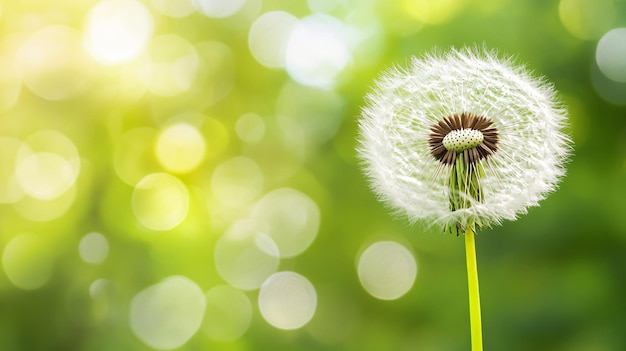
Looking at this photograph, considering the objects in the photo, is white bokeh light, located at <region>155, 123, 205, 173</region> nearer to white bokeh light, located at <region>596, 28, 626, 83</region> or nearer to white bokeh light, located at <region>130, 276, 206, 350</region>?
white bokeh light, located at <region>130, 276, 206, 350</region>

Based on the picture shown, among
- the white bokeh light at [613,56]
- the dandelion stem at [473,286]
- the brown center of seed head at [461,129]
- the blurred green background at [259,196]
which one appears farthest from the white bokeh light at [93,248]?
the dandelion stem at [473,286]

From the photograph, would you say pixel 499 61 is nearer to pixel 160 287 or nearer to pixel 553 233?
pixel 553 233

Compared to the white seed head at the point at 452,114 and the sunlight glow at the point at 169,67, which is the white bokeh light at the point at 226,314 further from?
the white seed head at the point at 452,114

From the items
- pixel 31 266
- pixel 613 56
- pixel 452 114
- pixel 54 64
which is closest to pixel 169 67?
pixel 54 64

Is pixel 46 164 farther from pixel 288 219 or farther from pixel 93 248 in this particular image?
pixel 288 219

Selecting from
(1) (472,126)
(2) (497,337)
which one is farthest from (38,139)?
(1) (472,126)

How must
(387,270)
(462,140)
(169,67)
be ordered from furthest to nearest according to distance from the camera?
(169,67)
(387,270)
(462,140)

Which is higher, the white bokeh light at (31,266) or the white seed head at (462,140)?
the white bokeh light at (31,266)
